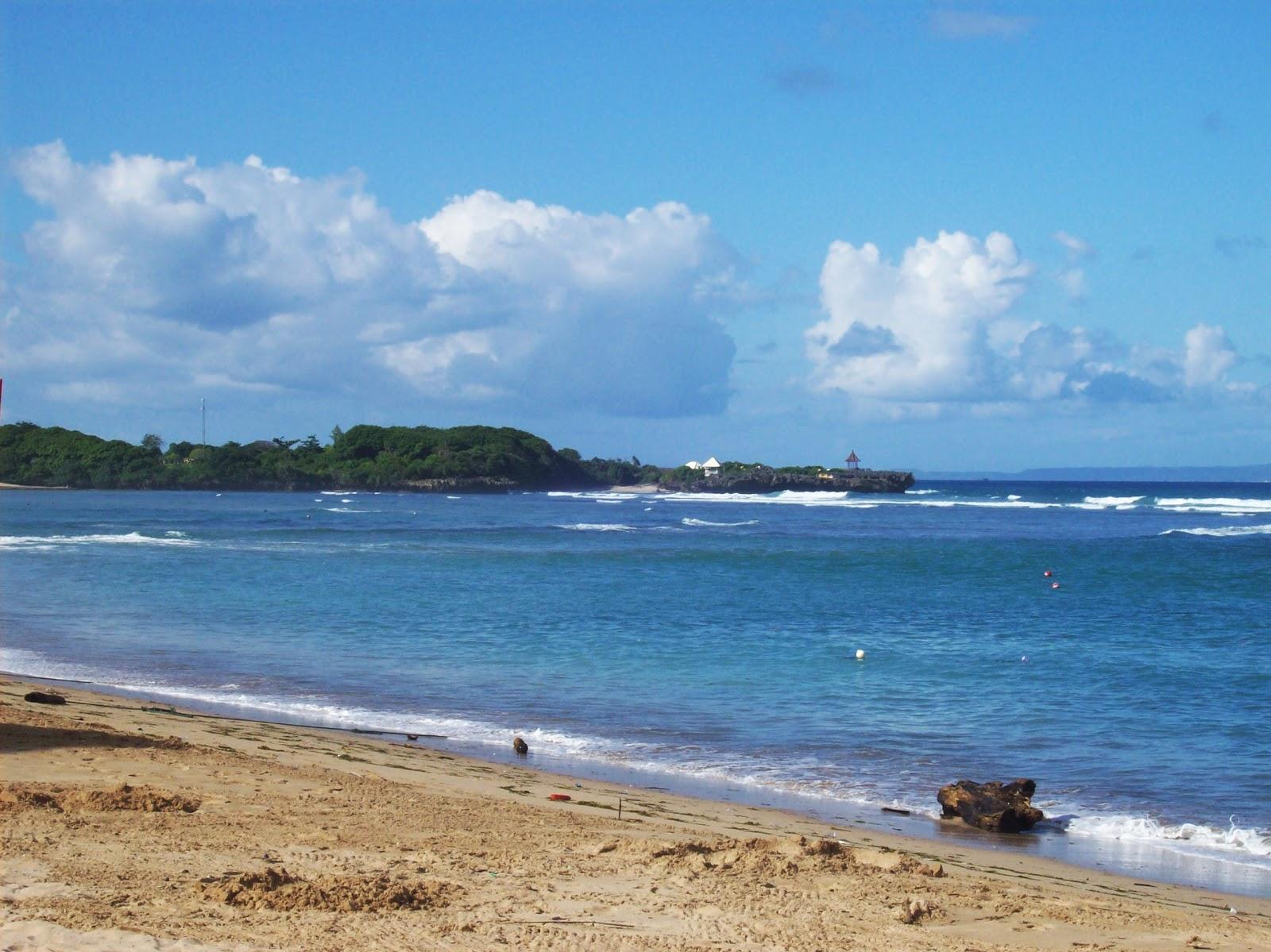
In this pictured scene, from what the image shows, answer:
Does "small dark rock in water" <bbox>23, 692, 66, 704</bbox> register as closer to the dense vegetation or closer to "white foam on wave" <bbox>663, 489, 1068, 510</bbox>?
"white foam on wave" <bbox>663, 489, 1068, 510</bbox>

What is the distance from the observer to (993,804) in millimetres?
10539

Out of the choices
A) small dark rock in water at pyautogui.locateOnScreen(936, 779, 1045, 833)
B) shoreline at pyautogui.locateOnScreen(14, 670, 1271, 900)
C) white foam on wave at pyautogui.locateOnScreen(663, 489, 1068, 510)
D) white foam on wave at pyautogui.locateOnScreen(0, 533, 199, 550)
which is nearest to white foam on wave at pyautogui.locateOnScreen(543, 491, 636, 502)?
white foam on wave at pyautogui.locateOnScreen(663, 489, 1068, 510)

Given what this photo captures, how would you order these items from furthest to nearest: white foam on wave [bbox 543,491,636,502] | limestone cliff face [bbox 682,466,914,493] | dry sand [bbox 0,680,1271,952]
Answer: limestone cliff face [bbox 682,466,914,493]
white foam on wave [bbox 543,491,636,502]
dry sand [bbox 0,680,1271,952]

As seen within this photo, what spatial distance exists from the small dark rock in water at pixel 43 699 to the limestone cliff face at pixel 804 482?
421ft

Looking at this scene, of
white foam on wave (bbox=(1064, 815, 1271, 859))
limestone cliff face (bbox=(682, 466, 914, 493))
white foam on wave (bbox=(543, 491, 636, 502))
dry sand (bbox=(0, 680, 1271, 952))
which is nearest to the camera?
dry sand (bbox=(0, 680, 1271, 952))

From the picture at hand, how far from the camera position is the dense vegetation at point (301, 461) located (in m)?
130

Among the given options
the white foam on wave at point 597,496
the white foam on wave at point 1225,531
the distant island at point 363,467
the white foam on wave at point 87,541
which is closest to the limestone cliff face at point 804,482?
the distant island at point 363,467

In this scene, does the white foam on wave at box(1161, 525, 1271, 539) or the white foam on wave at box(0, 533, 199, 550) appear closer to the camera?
the white foam on wave at box(0, 533, 199, 550)

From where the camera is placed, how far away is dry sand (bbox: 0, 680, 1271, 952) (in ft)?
19.8

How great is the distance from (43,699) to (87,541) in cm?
3691

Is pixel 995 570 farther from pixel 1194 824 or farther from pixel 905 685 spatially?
pixel 1194 824

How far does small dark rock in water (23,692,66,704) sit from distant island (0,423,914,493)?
123m

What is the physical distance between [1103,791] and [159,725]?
9.90 m

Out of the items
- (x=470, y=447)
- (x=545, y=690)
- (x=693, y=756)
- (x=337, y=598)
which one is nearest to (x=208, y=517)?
(x=337, y=598)
